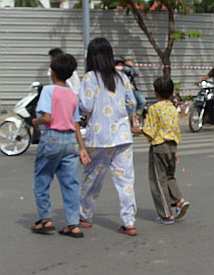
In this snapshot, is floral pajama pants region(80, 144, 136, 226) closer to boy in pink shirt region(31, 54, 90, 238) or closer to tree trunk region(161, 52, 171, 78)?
boy in pink shirt region(31, 54, 90, 238)

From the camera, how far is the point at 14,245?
6496 millimetres

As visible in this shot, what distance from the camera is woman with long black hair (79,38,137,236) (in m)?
6.55

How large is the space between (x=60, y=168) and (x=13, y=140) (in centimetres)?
602

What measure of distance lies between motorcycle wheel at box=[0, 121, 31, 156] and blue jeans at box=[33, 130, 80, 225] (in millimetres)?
5884

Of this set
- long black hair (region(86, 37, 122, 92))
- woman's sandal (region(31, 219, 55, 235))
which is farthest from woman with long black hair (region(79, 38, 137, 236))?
woman's sandal (region(31, 219, 55, 235))

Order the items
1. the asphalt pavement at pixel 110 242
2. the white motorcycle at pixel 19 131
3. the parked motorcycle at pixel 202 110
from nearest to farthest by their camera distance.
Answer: the asphalt pavement at pixel 110 242 < the white motorcycle at pixel 19 131 < the parked motorcycle at pixel 202 110

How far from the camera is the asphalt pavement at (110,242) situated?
578 centimetres

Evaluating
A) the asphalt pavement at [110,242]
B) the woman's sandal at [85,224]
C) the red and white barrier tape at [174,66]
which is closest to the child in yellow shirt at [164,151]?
the asphalt pavement at [110,242]

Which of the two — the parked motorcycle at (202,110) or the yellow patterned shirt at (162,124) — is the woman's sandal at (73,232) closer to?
the yellow patterned shirt at (162,124)

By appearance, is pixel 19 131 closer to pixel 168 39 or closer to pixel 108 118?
pixel 108 118

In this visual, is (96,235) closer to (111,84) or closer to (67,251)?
(67,251)

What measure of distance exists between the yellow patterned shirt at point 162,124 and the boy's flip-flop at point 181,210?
24.5 inches

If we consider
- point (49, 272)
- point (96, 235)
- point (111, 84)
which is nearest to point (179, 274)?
point (49, 272)

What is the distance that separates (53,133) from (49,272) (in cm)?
139
